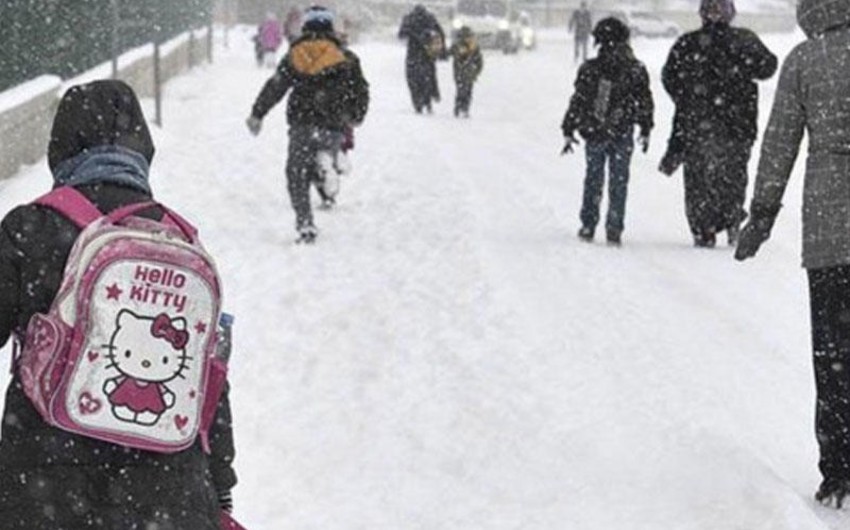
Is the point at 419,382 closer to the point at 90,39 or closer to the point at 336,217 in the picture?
the point at 336,217

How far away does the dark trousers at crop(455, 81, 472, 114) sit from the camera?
24.1 metres

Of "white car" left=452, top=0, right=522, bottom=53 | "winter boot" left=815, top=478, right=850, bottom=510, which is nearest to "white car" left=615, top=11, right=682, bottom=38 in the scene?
"white car" left=452, top=0, right=522, bottom=53

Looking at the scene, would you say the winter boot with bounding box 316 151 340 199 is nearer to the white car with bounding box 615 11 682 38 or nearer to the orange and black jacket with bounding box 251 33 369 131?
the orange and black jacket with bounding box 251 33 369 131

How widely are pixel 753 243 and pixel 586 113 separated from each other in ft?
18.9

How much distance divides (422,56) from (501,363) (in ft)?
57.2

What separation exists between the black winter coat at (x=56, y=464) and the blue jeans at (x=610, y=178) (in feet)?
27.7

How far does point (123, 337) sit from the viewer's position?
3.07 metres

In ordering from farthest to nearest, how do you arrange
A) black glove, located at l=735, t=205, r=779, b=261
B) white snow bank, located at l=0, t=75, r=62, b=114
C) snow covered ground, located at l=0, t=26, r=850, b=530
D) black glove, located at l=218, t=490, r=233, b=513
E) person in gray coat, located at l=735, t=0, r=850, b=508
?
white snow bank, located at l=0, t=75, r=62, b=114, snow covered ground, located at l=0, t=26, r=850, b=530, black glove, located at l=735, t=205, r=779, b=261, person in gray coat, located at l=735, t=0, r=850, b=508, black glove, located at l=218, t=490, r=233, b=513

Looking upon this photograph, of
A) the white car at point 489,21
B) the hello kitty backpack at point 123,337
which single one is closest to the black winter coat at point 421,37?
the white car at point 489,21

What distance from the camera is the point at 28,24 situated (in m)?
13.6

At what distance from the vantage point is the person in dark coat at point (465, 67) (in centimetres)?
2416

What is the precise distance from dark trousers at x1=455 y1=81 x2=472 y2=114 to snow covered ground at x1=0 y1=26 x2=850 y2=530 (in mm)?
8937

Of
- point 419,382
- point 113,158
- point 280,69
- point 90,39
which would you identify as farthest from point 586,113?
point 113,158

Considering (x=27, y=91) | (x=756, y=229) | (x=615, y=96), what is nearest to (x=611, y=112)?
(x=615, y=96)
